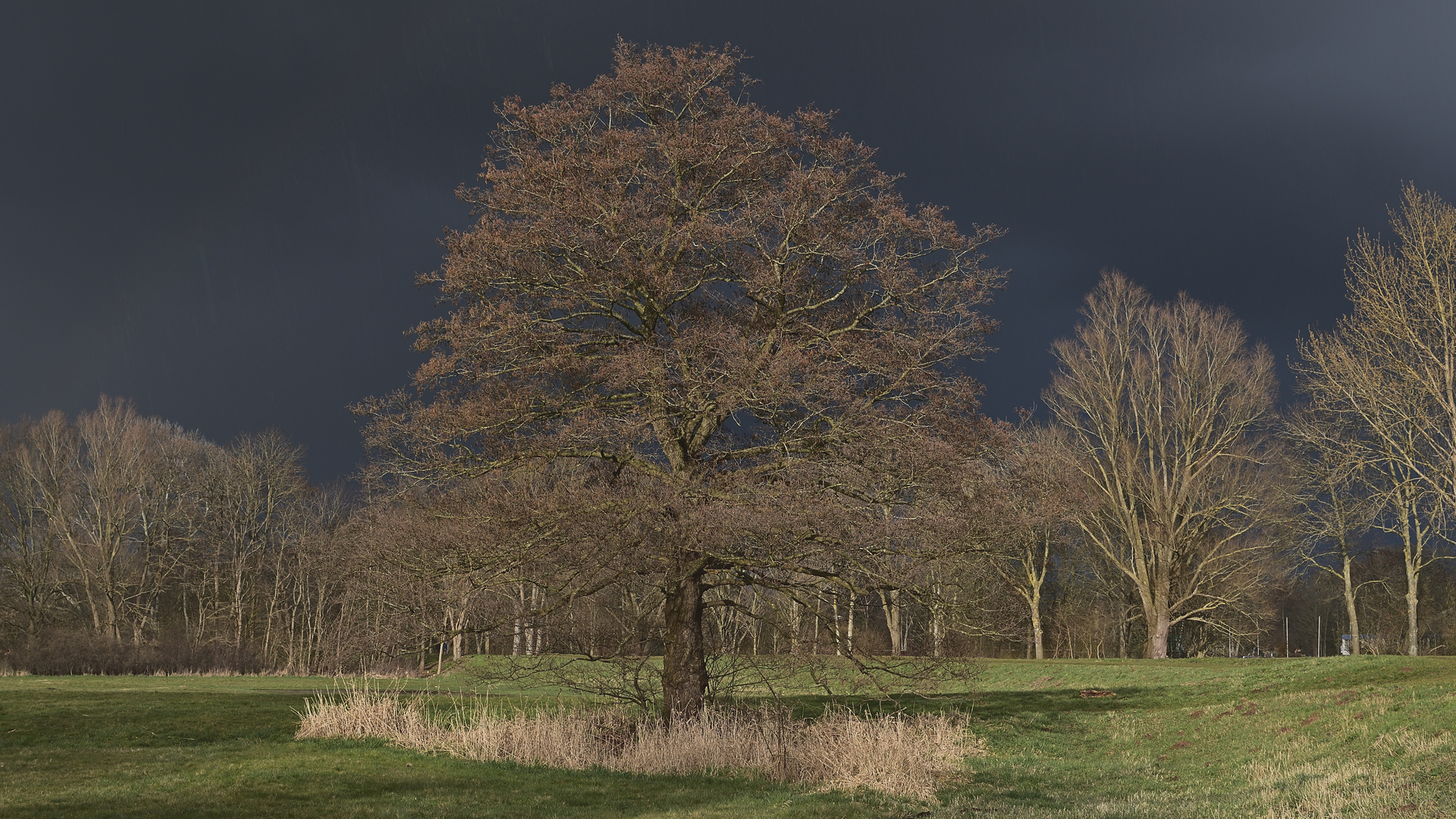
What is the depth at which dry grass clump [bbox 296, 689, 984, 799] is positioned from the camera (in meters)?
13.2

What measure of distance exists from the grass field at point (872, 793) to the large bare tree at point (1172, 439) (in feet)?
53.6

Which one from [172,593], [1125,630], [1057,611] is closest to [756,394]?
[1057,611]

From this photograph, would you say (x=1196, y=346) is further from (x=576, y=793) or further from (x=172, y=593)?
(x=172, y=593)

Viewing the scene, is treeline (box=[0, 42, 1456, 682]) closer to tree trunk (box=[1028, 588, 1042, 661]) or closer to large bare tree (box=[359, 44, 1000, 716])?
large bare tree (box=[359, 44, 1000, 716])

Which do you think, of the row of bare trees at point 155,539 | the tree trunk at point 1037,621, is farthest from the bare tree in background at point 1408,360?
the row of bare trees at point 155,539

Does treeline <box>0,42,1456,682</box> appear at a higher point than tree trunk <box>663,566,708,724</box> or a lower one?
higher

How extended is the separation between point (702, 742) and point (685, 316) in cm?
743

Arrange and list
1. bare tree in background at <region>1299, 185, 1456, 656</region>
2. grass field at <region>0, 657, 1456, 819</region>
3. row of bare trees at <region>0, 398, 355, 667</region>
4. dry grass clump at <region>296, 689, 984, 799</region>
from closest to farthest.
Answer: grass field at <region>0, 657, 1456, 819</region>, dry grass clump at <region>296, 689, 984, 799</region>, bare tree in background at <region>1299, 185, 1456, 656</region>, row of bare trees at <region>0, 398, 355, 667</region>

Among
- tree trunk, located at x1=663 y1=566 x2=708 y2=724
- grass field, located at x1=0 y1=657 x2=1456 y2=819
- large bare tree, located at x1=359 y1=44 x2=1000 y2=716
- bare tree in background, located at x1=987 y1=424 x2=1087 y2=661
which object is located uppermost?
large bare tree, located at x1=359 y1=44 x2=1000 y2=716

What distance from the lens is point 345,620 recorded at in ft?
164

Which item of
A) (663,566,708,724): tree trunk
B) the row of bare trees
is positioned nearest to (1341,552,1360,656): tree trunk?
(663,566,708,724): tree trunk

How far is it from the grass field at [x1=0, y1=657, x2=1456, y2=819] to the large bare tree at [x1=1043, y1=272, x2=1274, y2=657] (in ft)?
53.6

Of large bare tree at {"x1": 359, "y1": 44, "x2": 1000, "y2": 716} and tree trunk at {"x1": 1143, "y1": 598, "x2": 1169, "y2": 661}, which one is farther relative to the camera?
tree trunk at {"x1": 1143, "y1": 598, "x2": 1169, "y2": 661}

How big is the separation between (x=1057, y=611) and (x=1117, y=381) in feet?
50.9
